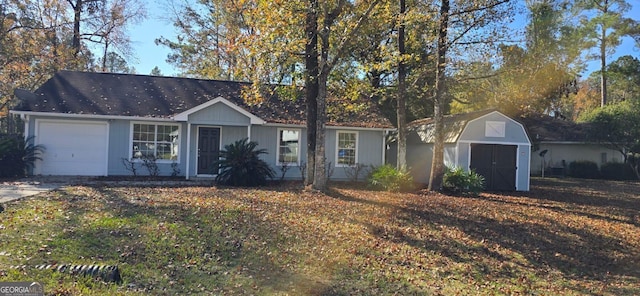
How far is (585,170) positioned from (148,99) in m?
25.5

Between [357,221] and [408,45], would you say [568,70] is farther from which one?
[357,221]

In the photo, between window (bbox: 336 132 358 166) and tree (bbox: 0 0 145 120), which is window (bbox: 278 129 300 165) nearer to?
window (bbox: 336 132 358 166)

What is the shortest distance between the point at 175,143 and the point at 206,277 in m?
11.5

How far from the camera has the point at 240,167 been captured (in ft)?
46.0

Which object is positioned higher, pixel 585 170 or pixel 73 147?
pixel 73 147

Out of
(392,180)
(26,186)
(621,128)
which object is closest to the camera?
(26,186)

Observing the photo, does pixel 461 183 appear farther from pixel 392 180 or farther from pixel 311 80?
pixel 311 80

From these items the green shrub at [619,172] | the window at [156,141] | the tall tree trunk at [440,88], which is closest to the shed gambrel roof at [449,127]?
the tall tree trunk at [440,88]

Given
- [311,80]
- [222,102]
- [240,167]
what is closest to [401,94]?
[311,80]

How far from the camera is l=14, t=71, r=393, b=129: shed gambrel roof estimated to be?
15.3 meters

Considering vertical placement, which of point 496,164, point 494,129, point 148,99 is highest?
point 148,99

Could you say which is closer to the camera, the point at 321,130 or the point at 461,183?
the point at 321,130

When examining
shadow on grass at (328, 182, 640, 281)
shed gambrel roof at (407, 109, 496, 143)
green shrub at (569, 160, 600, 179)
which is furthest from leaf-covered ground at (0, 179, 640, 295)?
green shrub at (569, 160, 600, 179)

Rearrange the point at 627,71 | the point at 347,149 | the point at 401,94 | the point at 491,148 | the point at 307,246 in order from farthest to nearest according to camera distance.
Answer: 1. the point at 627,71
2. the point at 347,149
3. the point at 491,148
4. the point at 401,94
5. the point at 307,246
